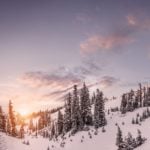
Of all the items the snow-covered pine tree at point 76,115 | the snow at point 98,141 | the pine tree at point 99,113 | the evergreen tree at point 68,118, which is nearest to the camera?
the snow at point 98,141

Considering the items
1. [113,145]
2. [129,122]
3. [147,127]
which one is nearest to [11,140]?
[113,145]

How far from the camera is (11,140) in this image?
117ft

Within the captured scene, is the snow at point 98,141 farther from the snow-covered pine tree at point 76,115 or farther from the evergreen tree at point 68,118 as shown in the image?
the evergreen tree at point 68,118

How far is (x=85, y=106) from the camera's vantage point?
68625 millimetres

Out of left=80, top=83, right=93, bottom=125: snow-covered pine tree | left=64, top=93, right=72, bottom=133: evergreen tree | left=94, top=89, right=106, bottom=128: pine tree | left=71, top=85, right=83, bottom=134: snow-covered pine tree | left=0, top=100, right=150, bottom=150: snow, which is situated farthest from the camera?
left=64, top=93, right=72, bottom=133: evergreen tree

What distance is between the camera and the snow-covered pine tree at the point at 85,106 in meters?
65.5

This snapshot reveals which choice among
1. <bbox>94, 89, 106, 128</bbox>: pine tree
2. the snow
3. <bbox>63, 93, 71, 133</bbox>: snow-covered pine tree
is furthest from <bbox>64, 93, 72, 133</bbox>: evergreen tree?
the snow

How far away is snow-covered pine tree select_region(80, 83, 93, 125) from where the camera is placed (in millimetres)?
65500

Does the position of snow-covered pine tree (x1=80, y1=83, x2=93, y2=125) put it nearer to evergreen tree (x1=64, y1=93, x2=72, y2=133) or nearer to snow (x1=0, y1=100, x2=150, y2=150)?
evergreen tree (x1=64, y1=93, x2=72, y2=133)

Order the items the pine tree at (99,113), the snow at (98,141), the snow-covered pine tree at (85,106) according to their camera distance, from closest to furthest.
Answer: the snow at (98,141)
the pine tree at (99,113)
the snow-covered pine tree at (85,106)

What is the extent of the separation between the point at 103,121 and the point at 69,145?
11.4 metres

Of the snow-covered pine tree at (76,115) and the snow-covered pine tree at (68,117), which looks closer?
the snow-covered pine tree at (76,115)

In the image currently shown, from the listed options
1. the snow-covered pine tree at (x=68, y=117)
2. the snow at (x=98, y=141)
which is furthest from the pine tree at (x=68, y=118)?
the snow at (x=98, y=141)

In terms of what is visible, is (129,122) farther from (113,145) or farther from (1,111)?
(1,111)
